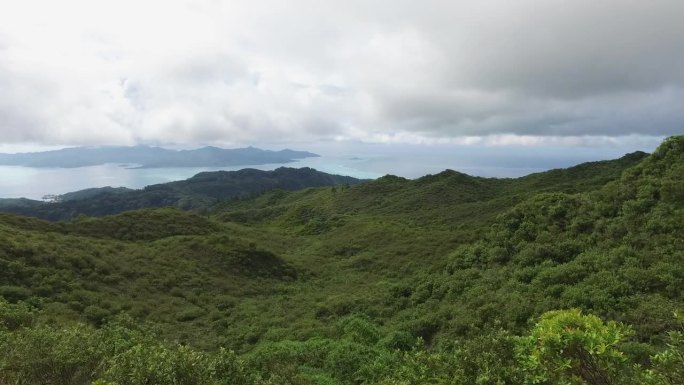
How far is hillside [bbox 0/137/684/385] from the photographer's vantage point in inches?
260

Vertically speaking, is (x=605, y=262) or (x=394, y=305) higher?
(x=605, y=262)

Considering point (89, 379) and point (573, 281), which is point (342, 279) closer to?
point (573, 281)

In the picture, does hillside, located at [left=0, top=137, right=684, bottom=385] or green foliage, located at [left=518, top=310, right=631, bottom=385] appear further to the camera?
hillside, located at [left=0, top=137, right=684, bottom=385]

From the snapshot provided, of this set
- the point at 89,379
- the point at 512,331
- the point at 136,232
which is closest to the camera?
the point at 89,379

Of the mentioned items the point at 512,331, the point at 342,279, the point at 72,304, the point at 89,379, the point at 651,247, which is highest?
the point at 651,247

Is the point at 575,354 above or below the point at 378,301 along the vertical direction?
above

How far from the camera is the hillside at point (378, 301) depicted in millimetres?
6605

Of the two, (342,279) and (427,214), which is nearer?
(342,279)

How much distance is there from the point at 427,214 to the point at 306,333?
52.8 metres

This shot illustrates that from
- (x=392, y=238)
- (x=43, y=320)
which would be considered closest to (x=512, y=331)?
(x=43, y=320)

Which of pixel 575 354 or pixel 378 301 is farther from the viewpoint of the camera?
pixel 378 301

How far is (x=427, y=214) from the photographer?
69.4 metres

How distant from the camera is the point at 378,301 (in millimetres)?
23016

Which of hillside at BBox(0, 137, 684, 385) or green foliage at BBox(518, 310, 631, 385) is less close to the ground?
green foliage at BBox(518, 310, 631, 385)
